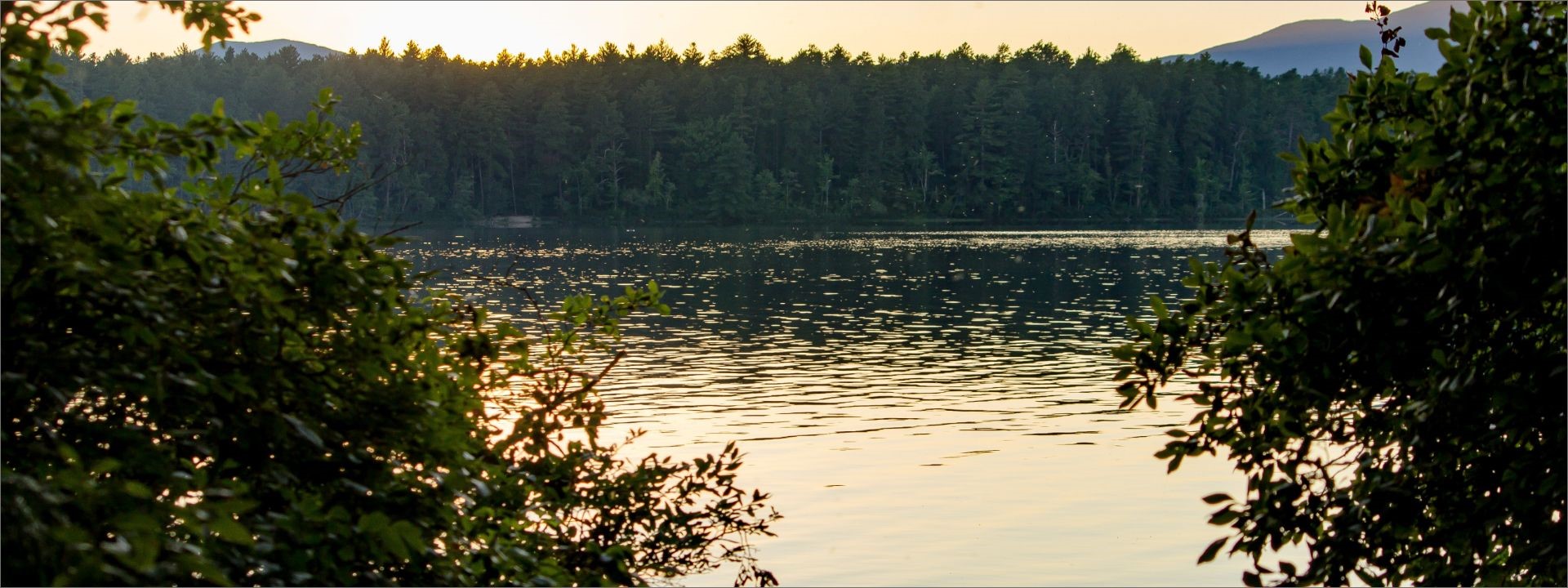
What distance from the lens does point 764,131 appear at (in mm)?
139875

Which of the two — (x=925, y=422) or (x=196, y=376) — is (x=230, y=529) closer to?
(x=196, y=376)

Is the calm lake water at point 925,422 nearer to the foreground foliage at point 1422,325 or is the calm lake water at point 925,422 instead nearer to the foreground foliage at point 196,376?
the foreground foliage at point 196,376

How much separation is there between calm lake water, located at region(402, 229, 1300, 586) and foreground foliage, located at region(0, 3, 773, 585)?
4.23m

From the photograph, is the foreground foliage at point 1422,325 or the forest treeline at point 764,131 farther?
the forest treeline at point 764,131

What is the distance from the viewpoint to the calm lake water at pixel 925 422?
58.6 feet

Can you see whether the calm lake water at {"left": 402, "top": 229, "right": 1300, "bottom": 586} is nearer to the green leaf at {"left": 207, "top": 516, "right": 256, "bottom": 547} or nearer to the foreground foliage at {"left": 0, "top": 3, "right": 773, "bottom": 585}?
the foreground foliage at {"left": 0, "top": 3, "right": 773, "bottom": 585}

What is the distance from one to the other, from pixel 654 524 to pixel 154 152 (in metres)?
5.72

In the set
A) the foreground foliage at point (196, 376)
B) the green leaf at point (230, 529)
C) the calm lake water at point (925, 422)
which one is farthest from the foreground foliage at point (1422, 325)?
the calm lake water at point (925, 422)

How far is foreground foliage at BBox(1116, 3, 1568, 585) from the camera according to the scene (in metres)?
5.38

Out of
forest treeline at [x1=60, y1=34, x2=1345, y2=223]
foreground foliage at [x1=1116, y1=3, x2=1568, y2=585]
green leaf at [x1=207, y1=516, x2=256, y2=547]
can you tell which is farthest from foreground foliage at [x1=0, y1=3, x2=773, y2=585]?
forest treeline at [x1=60, y1=34, x2=1345, y2=223]

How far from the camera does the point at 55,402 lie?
4117 millimetres

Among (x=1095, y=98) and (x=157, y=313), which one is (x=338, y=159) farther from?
(x=1095, y=98)

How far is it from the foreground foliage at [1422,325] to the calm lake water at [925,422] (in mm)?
4822

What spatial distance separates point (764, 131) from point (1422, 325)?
135 meters
